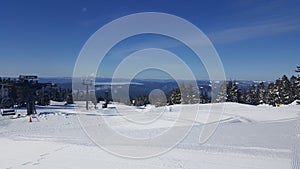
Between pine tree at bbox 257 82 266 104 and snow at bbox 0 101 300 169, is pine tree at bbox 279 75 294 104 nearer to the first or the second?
pine tree at bbox 257 82 266 104

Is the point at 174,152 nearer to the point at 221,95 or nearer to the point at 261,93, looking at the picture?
the point at 221,95

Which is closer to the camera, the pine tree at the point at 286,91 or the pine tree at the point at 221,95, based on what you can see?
the pine tree at the point at 286,91

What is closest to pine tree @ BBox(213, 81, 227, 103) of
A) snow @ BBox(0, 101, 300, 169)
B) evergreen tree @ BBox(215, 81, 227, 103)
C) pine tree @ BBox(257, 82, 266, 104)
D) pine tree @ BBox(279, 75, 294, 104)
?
evergreen tree @ BBox(215, 81, 227, 103)

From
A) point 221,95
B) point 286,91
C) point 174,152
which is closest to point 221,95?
point 221,95

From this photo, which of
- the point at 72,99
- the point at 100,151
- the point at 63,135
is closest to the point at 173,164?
the point at 100,151

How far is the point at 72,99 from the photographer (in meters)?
53.4

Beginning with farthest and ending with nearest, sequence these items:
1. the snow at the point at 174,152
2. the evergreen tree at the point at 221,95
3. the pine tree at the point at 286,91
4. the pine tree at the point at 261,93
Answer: the pine tree at the point at 261,93 < the evergreen tree at the point at 221,95 < the pine tree at the point at 286,91 < the snow at the point at 174,152

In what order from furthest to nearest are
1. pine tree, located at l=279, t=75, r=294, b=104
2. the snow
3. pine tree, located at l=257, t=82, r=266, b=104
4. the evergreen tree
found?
1. pine tree, located at l=257, t=82, r=266, b=104
2. the evergreen tree
3. pine tree, located at l=279, t=75, r=294, b=104
4. the snow

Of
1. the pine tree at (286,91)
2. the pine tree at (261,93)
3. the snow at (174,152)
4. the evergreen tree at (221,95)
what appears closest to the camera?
the snow at (174,152)

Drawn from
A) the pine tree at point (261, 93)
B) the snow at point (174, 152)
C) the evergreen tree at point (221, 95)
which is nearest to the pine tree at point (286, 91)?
the pine tree at point (261, 93)

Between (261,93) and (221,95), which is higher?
(261,93)

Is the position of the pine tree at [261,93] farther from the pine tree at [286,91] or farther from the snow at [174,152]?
the snow at [174,152]

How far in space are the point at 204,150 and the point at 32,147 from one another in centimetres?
760

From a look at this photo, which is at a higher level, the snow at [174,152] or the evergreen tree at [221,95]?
the evergreen tree at [221,95]
